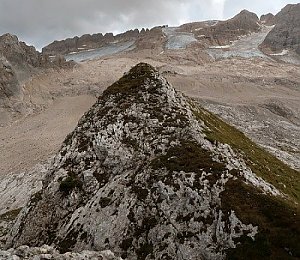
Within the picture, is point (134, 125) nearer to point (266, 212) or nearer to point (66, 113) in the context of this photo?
point (266, 212)

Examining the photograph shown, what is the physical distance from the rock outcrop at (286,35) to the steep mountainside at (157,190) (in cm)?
14788

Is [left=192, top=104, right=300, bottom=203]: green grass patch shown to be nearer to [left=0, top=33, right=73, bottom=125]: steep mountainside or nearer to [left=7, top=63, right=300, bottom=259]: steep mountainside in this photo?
[left=7, top=63, right=300, bottom=259]: steep mountainside

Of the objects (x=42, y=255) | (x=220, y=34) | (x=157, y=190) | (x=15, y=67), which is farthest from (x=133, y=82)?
(x=220, y=34)

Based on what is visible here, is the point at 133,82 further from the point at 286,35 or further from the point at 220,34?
the point at 220,34

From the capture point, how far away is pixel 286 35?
556 feet

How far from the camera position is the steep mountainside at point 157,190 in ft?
51.5

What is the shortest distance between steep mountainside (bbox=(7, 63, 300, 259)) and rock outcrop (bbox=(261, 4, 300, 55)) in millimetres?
147880

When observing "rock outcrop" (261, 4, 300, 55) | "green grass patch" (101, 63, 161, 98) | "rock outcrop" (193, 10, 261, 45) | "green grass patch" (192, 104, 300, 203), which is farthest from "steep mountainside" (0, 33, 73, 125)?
"rock outcrop" (261, 4, 300, 55)

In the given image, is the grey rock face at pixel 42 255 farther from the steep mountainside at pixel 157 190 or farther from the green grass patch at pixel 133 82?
the green grass patch at pixel 133 82

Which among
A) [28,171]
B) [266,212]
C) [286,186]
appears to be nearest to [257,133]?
[28,171]

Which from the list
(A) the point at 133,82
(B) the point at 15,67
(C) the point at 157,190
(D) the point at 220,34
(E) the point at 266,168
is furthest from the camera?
(D) the point at 220,34

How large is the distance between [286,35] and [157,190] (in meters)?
165

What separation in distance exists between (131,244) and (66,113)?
65058mm

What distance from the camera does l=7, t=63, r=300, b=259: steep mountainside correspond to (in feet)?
51.5
